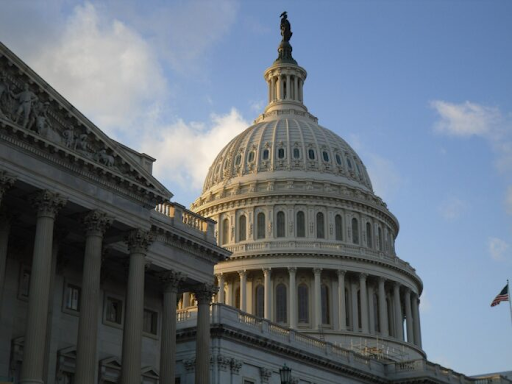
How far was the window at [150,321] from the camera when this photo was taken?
1980 inches

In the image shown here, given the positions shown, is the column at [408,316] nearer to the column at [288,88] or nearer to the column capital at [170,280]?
the column at [288,88]

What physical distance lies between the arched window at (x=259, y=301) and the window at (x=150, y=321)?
50795 millimetres

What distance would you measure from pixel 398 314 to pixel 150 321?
60.6 m

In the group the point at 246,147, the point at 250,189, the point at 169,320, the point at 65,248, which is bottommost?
the point at 169,320

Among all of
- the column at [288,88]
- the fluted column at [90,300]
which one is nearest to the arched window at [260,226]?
the column at [288,88]

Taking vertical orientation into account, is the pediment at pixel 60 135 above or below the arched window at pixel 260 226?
below

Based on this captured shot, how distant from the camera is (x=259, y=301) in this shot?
103m

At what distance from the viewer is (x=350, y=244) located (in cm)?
10544

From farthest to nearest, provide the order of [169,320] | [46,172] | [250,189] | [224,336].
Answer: [250,189], [224,336], [169,320], [46,172]

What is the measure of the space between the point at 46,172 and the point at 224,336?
85.6 feet

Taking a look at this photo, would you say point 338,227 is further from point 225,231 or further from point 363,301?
point 225,231

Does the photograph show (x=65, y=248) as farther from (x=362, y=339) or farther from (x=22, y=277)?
(x=362, y=339)

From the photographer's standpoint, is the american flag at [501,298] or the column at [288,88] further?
the column at [288,88]

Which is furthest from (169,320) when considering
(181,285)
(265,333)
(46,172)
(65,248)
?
(265,333)
